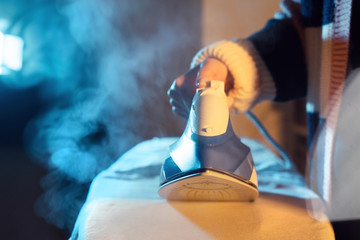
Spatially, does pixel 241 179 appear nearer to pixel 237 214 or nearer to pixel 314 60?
pixel 237 214

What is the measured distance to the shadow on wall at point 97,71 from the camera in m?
0.80

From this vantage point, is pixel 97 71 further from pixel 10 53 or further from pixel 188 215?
pixel 188 215

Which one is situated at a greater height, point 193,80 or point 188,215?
point 193,80

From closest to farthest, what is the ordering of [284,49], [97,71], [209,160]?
[209,160] → [284,49] → [97,71]

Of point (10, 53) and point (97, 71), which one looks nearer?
point (10, 53)

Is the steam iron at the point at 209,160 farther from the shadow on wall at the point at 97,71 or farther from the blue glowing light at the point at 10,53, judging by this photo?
the blue glowing light at the point at 10,53

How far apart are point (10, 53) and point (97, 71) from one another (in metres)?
Result: 0.24

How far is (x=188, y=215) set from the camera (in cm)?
45

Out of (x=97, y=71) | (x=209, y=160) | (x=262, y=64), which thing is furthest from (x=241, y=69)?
(x=97, y=71)

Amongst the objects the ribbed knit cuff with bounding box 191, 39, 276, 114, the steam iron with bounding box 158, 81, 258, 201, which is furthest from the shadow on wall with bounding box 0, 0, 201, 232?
the steam iron with bounding box 158, 81, 258, 201

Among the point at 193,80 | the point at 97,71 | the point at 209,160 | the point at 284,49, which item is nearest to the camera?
the point at 209,160

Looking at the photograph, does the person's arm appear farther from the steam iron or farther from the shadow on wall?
the shadow on wall

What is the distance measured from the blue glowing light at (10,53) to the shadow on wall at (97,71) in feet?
0.13

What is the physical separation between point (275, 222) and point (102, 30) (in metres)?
A: 0.70
